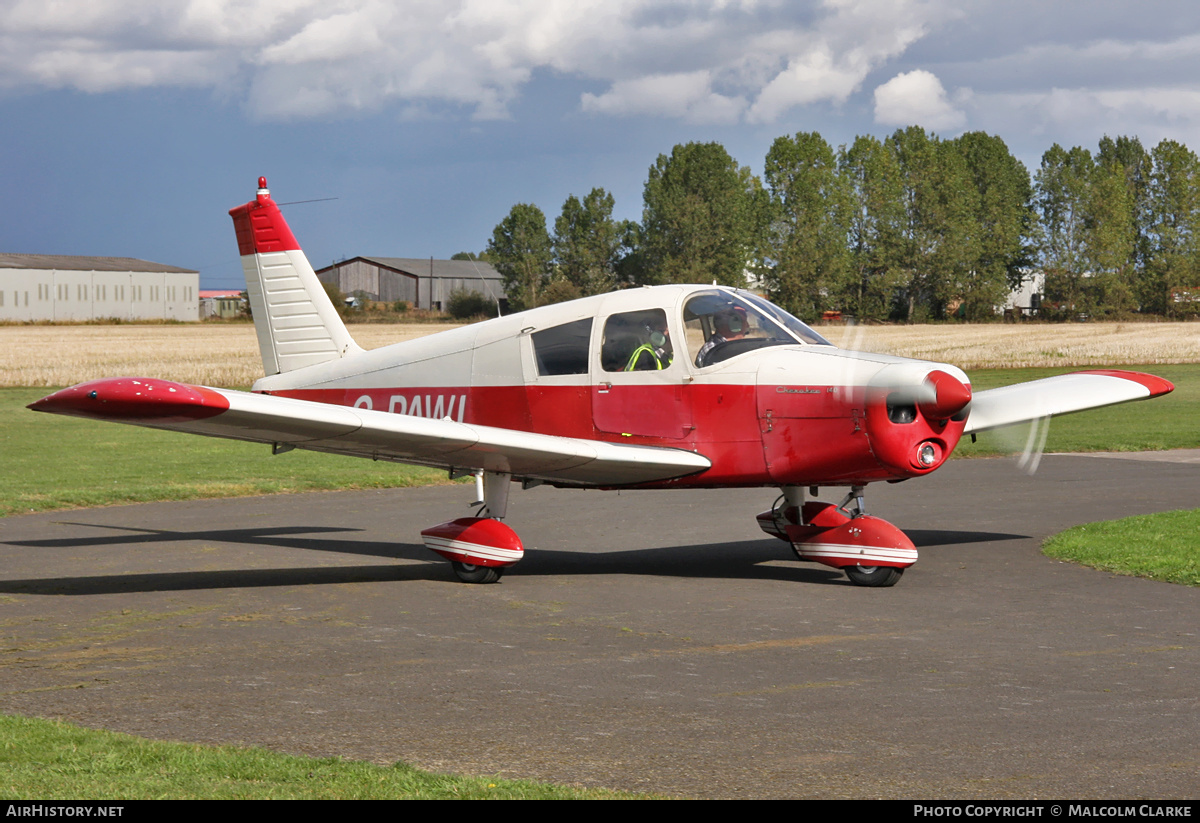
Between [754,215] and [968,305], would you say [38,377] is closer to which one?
[754,215]

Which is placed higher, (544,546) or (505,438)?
(505,438)

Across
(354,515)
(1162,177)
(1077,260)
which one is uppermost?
(1162,177)

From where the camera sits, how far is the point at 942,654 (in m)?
7.47

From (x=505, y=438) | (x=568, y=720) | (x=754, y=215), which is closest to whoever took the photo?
(x=568, y=720)

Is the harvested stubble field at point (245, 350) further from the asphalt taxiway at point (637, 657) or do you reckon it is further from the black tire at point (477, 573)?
the black tire at point (477, 573)

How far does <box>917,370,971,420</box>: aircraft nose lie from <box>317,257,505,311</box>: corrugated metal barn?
12359 centimetres

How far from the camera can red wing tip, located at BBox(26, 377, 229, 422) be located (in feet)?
26.3

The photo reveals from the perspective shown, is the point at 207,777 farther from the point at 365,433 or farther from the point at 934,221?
the point at 934,221

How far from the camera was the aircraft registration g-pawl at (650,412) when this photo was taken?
9.39m

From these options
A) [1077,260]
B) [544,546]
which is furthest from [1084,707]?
[1077,260]

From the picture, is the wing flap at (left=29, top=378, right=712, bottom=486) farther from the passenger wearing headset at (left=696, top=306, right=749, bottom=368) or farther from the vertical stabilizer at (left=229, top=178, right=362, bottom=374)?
the vertical stabilizer at (left=229, top=178, right=362, bottom=374)

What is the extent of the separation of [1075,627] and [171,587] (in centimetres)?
731

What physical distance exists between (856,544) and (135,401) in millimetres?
5905

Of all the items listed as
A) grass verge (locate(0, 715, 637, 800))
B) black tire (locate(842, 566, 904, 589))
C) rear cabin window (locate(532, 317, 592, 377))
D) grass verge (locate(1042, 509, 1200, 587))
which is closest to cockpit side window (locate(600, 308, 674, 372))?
rear cabin window (locate(532, 317, 592, 377))
